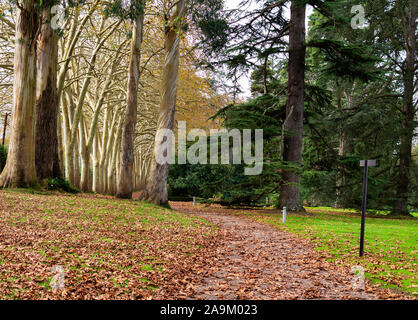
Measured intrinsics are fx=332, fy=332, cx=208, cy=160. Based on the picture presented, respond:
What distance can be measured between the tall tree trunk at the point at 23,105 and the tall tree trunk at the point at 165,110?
4.87m

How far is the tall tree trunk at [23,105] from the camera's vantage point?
11531 millimetres

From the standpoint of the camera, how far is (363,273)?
5.95 metres

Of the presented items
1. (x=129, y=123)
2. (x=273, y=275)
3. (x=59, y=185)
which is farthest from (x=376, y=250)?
(x=59, y=185)

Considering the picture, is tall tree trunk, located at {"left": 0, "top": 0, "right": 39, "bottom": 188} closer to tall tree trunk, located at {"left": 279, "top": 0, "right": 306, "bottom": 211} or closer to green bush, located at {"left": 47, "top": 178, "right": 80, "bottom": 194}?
green bush, located at {"left": 47, "top": 178, "right": 80, "bottom": 194}

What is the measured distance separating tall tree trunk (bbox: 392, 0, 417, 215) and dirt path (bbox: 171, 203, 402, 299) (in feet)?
42.3

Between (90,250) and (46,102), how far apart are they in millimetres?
9464

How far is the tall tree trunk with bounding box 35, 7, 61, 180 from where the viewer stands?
1321 cm

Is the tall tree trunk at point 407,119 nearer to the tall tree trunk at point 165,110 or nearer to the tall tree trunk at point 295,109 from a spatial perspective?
the tall tree trunk at point 295,109

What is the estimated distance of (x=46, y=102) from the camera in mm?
13391

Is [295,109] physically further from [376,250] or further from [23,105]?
[23,105]
